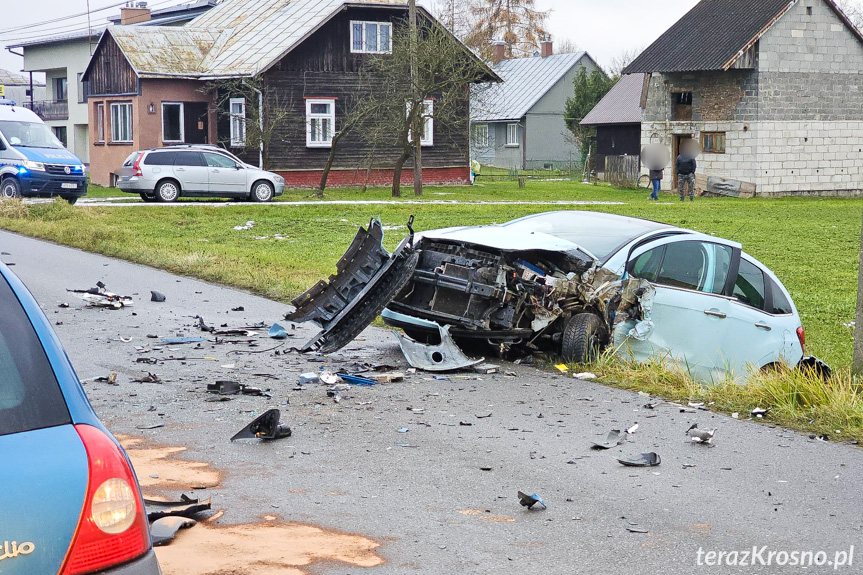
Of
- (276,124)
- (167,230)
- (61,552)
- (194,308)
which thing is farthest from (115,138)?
(61,552)

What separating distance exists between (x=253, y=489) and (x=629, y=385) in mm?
3917

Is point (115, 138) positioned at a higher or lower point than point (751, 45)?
lower

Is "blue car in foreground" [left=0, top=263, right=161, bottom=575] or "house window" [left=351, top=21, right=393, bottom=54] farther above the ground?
"house window" [left=351, top=21, right=393, bottom=54]

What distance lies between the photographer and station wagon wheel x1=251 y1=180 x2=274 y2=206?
3272 centimetres

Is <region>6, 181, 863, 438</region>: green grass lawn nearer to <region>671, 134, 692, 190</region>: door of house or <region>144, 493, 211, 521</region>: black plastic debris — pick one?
<region>144, 493, 211, 521</region>: black plastic debris

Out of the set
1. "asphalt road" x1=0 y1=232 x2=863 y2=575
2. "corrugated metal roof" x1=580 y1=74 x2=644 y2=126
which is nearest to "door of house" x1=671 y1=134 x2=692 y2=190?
"corrugated metal roof" x1=580 y1=74 x2=644 y2=126

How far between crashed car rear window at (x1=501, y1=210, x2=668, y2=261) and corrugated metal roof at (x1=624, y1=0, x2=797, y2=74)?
34.2 meters

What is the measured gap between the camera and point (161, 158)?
31.1 m

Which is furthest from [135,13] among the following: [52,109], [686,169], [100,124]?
[686,169]

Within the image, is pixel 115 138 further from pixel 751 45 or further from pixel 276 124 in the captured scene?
pixel 751 45

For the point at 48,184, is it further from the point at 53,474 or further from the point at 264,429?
the point at 53,474

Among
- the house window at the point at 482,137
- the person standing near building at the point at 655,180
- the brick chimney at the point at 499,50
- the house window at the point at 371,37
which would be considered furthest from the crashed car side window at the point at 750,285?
the brick chimney at the point at 499,50

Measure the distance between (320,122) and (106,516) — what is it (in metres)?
39.0

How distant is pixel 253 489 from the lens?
5.68 m
